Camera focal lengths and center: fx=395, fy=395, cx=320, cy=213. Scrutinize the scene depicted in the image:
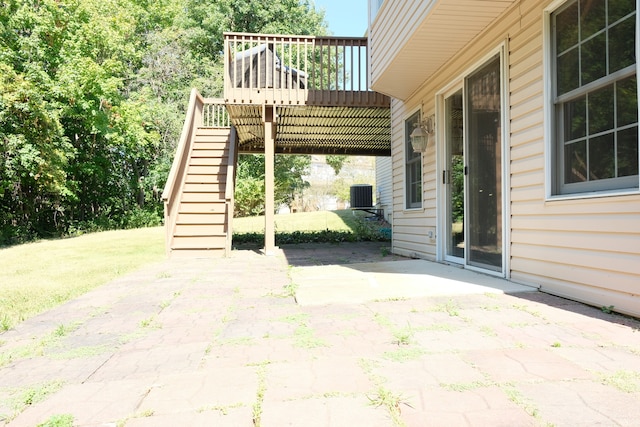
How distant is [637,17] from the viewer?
7.45 ft

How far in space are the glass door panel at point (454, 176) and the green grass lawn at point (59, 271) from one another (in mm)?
3917

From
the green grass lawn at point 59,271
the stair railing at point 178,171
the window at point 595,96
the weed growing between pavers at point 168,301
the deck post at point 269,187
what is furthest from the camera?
the deck post at point 269,187

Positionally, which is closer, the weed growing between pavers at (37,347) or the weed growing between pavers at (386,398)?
the weed growing between pavers at (386,398)

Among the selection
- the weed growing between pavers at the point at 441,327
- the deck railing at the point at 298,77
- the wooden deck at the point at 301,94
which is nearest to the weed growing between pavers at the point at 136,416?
the weed growing between pavers at the point at 441,327

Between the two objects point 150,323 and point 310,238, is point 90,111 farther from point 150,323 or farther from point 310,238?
point 150,323

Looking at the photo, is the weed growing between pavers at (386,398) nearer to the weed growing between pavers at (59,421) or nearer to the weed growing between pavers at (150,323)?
the weed growing between pavers at (59,421)

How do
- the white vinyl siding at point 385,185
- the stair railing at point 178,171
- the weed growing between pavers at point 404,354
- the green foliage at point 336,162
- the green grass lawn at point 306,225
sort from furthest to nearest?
the green foliage at point 336,162, the white vinyl siding at point 385,185, the green grass lawn at point 306,225, the stair railing at point 178,171, the weed growing between pavers at point 404,354

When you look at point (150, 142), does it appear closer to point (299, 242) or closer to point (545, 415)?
point (299, 242)

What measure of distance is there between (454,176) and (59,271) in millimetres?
4904

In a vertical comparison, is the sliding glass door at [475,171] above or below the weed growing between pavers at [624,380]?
above

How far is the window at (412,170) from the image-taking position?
5738 millimetres

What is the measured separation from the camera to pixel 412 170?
19.7ft

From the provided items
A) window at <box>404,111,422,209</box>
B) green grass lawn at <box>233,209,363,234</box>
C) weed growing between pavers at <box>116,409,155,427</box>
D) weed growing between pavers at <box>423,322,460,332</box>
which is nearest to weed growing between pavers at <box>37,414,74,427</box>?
weed growing between pavers at <box>116,409,155,427</box>

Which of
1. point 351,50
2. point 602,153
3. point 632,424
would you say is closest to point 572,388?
point 632,424
